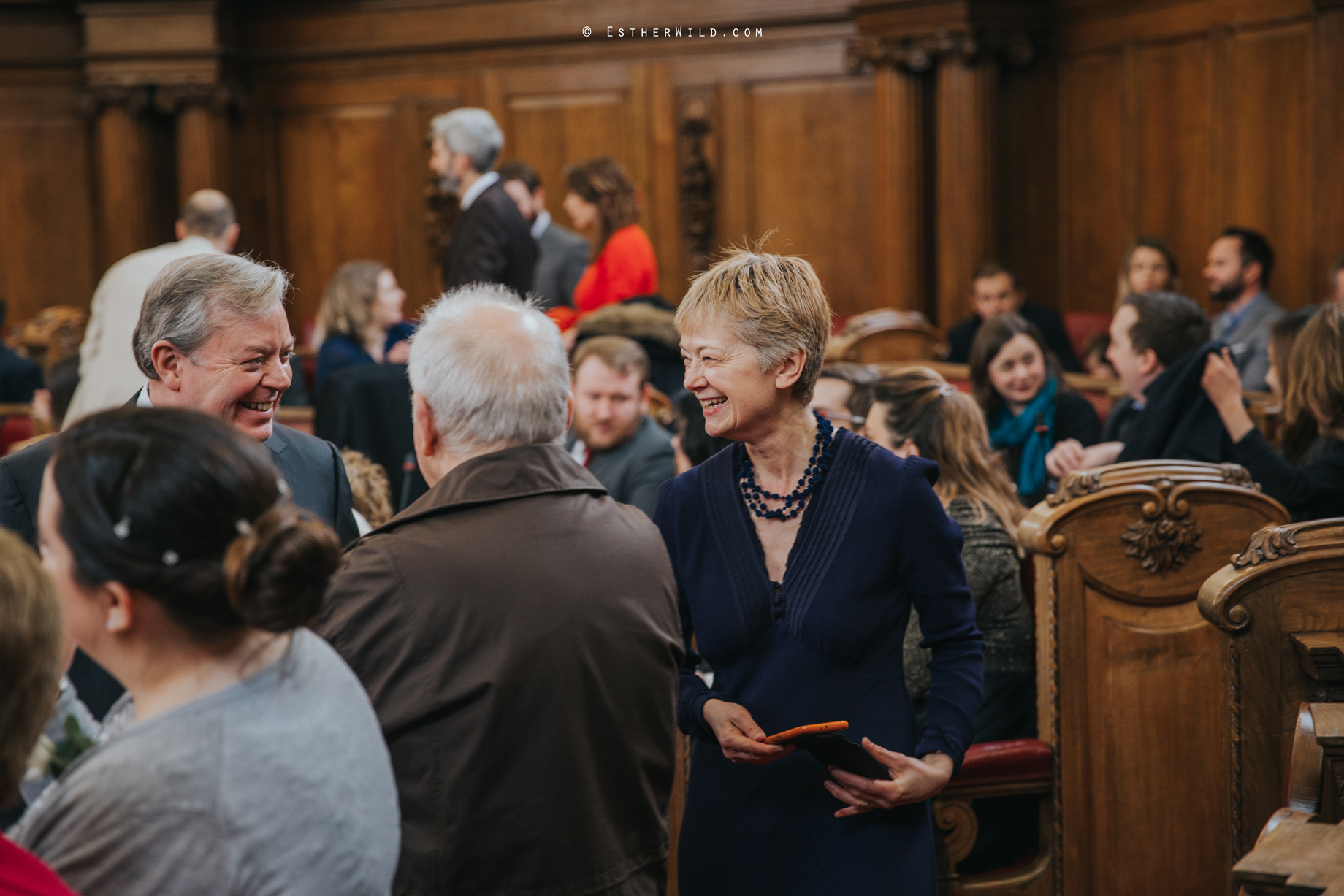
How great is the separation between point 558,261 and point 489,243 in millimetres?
1493

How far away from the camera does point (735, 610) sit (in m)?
1.96

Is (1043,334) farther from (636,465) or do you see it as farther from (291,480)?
(291,480)

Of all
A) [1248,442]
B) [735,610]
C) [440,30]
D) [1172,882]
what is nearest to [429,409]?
[735,610]

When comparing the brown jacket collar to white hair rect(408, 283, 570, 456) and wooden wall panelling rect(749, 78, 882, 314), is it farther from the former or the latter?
wooden wall panelling rect(749, 78, 882, 314)

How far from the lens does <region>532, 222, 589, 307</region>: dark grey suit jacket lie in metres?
6.46

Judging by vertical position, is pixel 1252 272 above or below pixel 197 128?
below

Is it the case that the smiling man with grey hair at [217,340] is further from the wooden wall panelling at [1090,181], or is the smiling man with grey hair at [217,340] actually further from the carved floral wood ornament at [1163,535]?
the wooden wall panelling at [1090,181]

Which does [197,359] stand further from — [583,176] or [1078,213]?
[1078,213]

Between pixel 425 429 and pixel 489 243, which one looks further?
pixel 489 243

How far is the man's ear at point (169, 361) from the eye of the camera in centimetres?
207

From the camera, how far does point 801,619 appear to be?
193cm

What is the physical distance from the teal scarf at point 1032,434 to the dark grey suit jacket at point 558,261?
2.70 metres

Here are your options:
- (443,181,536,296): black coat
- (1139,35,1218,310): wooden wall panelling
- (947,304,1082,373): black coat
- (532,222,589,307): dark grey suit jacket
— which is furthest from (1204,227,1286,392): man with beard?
(443,181,536,296): black coat

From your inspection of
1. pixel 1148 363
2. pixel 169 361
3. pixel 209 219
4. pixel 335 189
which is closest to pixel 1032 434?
pixel 1148 363
